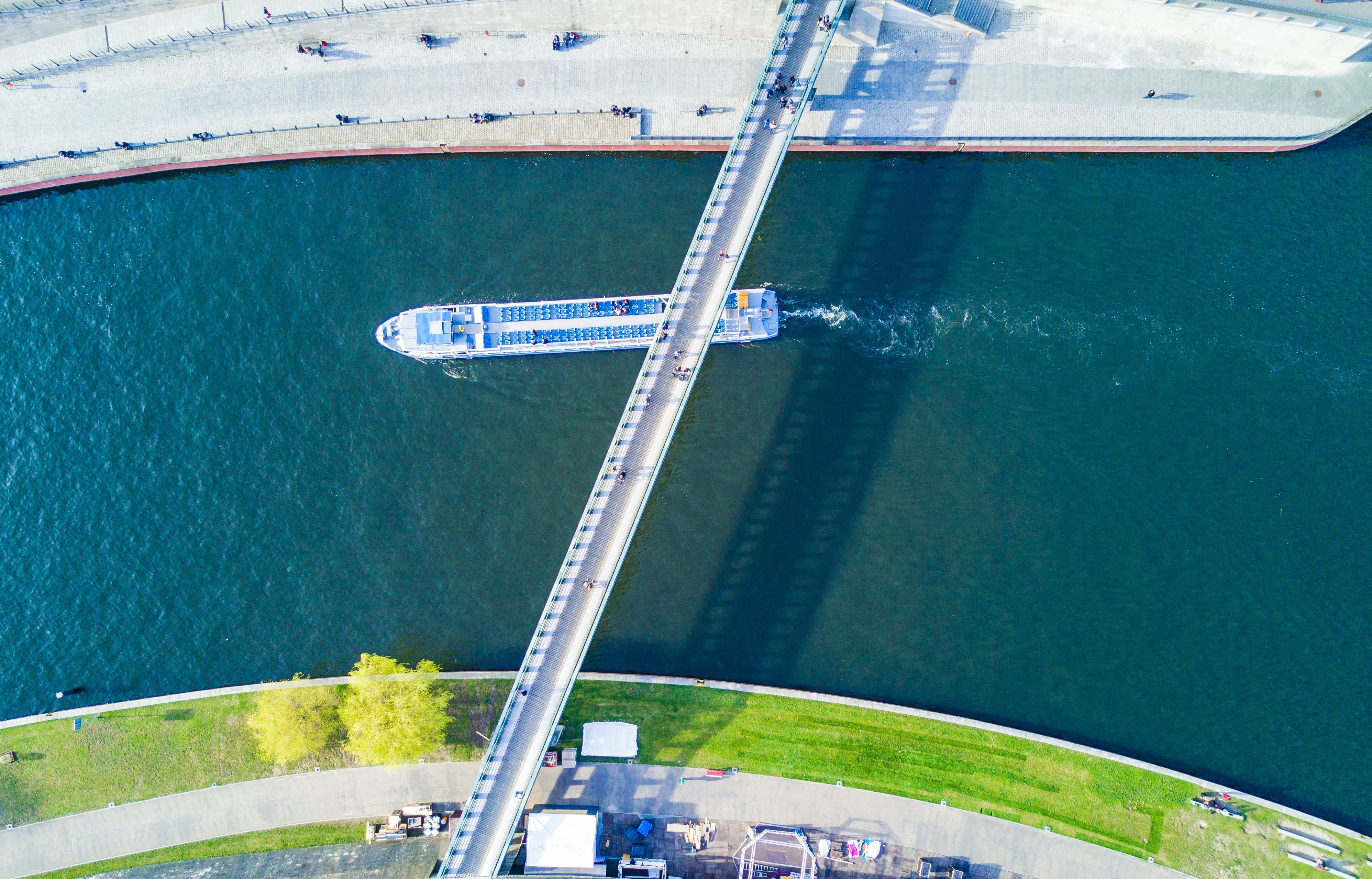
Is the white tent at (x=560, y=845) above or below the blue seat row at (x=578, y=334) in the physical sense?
below

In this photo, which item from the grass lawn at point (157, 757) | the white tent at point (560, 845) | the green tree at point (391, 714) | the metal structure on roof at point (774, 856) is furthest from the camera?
the grass lawn at point (157, 757)

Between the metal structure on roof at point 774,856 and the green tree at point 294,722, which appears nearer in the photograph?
the metal structure on roof at point 774,856

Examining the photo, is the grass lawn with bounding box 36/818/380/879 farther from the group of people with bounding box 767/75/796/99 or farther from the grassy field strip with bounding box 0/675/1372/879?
the group of people with bounding box 767/75/796/99

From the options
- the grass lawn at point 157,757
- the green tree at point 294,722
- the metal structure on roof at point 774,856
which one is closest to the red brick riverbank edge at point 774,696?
the grass lawn at point 157,757

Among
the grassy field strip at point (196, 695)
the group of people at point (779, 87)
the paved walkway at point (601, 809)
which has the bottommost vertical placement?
the paved walkway at point (601, 809)

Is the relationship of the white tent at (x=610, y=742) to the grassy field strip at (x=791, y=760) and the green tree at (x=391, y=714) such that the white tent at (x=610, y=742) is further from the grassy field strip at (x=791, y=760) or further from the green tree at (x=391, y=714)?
the green tree at (x=391, y=714)

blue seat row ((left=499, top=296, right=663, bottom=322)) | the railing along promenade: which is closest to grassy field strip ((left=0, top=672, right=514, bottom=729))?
the railing along promenade
